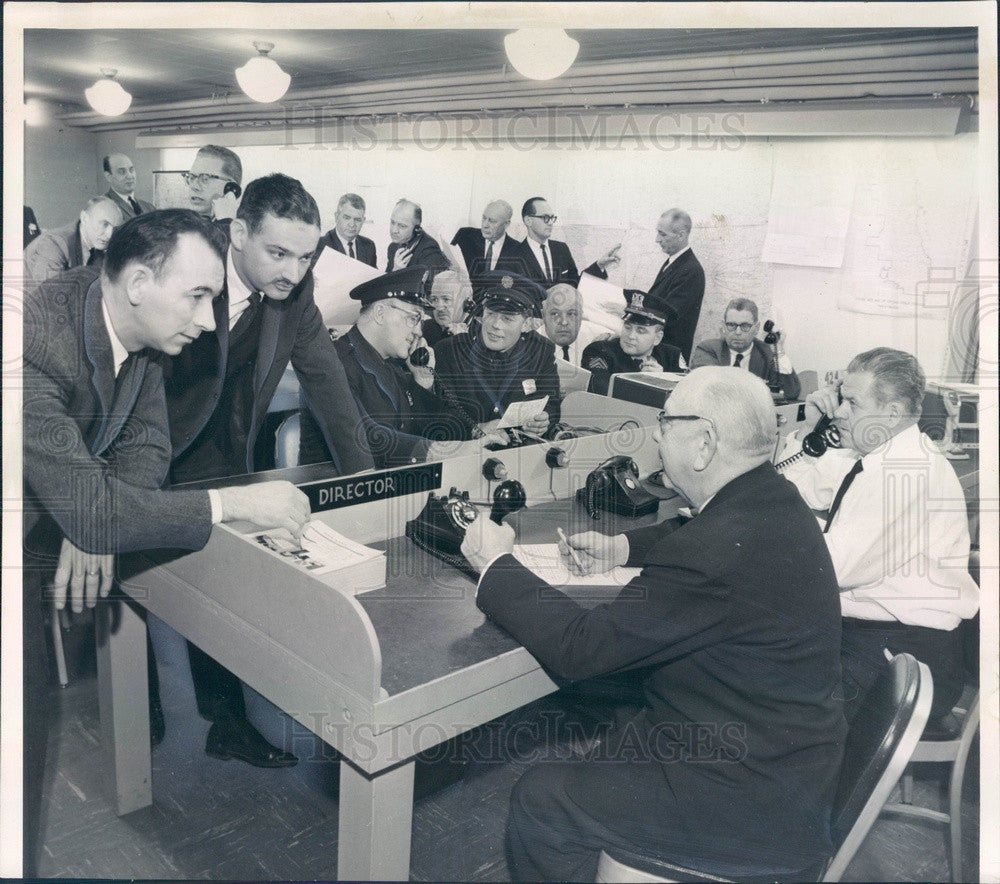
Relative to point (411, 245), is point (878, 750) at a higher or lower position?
lower

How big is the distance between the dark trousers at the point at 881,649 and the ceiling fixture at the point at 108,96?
242cm

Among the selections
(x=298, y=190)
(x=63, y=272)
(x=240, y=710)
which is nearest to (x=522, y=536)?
(x=240, y=710)

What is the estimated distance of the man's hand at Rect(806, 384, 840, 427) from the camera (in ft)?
9.11

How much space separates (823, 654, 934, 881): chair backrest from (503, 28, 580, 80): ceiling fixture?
1680mm

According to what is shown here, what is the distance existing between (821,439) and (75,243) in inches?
94.2

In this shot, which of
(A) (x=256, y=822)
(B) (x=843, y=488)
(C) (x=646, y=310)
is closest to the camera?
(A) (x=256, y=822)

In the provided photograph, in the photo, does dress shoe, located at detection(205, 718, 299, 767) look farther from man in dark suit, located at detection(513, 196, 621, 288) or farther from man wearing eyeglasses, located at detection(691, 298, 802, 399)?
man wearing eyeglasses, located at detection(691, 298, 802, 399)

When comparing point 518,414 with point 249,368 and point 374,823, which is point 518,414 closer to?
point 249,368

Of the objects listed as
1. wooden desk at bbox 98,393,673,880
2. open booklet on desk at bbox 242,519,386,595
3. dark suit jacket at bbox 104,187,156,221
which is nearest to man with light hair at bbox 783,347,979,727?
→ wooden desk at bbox 98,393,673,880

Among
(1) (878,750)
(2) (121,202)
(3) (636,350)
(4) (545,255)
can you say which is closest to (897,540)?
(1) (878,750)

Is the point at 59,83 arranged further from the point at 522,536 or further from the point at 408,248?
the point at 522,536

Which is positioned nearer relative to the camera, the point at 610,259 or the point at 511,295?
the point at 610,259

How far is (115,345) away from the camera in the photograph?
6.54ft

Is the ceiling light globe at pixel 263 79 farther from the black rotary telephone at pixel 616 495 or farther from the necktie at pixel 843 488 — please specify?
the necktie at pixel 843 488
